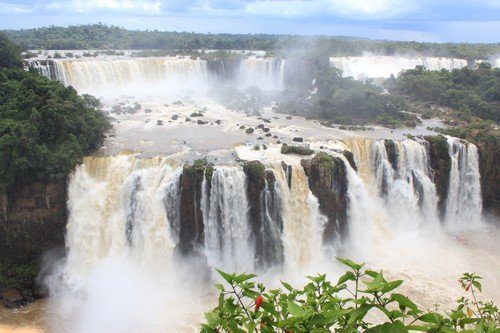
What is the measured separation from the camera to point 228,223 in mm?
18516

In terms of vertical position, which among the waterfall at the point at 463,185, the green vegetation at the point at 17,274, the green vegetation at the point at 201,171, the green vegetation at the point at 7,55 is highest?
the green vegetation at the point at 7,55

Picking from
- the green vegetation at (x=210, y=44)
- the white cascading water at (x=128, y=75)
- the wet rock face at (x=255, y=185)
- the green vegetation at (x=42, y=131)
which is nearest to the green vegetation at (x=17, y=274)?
the green vegetation at (x=42, y=131)

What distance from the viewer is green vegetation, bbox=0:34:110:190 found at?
59.4ft

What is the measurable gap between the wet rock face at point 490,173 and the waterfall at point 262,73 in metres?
20.4

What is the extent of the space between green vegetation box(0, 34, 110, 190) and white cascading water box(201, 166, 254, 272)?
5.73 m

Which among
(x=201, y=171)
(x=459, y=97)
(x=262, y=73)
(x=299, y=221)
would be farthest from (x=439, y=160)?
(x=262, y=73)

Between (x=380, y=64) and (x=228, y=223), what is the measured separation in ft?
124

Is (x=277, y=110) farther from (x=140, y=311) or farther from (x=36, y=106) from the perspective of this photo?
(x=140, y=311)

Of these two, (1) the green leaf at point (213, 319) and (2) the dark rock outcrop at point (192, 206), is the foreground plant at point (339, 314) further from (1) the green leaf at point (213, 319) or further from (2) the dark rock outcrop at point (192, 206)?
(2) the dark rock outcrop at point (192, 206)

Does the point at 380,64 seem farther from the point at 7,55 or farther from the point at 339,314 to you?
the point at 339,314

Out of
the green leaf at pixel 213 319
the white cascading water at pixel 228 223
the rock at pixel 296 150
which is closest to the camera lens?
the green leaf at pixel 213 319

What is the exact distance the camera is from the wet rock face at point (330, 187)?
64.2ft

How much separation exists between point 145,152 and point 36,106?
5320 millimetres

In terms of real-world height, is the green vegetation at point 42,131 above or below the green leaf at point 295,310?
below
